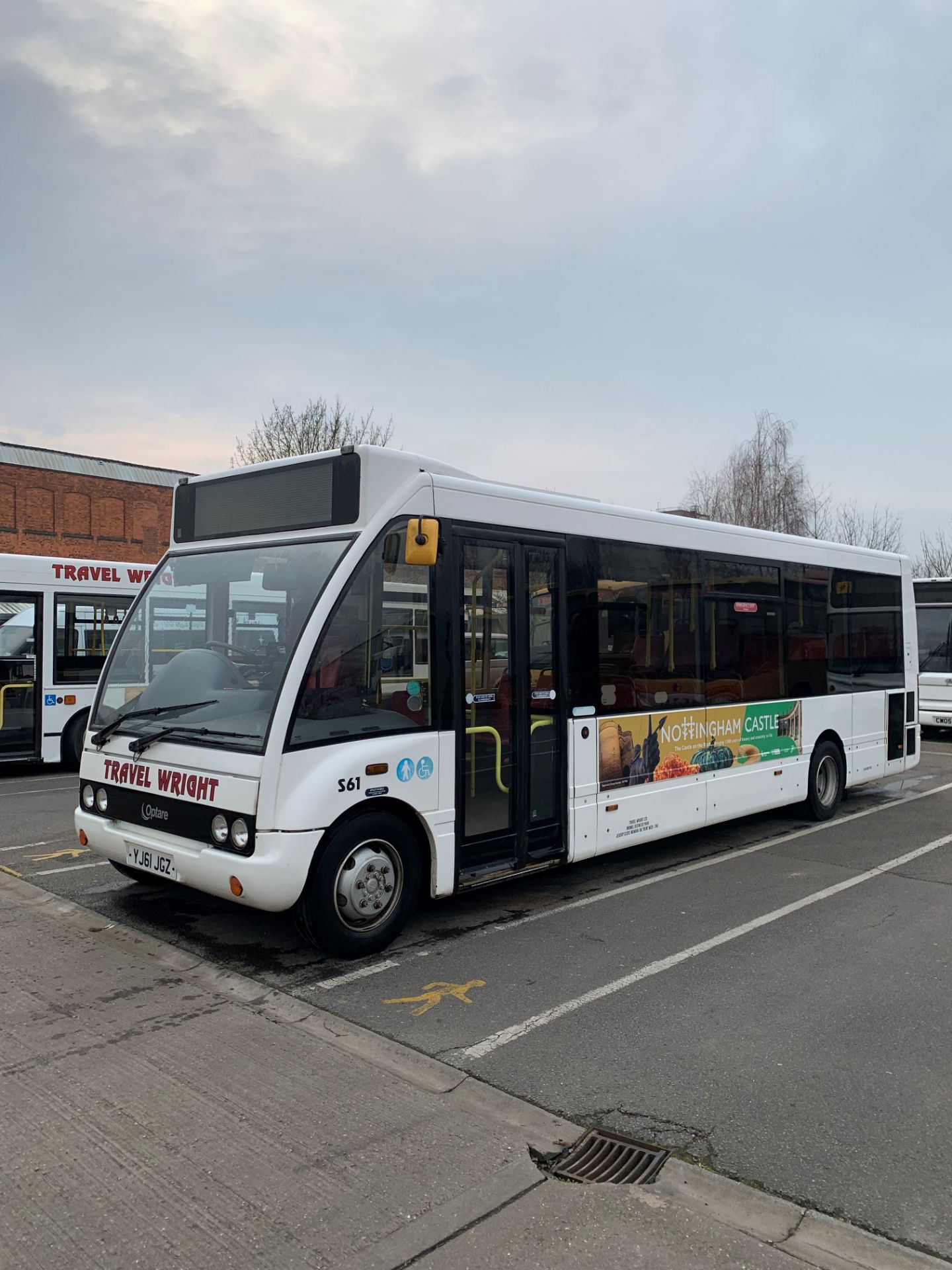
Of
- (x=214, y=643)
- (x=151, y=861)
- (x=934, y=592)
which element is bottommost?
(x=151, y=861)

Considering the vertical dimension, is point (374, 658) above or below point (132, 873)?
above

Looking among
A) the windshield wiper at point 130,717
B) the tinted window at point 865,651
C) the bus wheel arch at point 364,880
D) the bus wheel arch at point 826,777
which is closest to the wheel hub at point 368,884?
the bus wheel arch at point 364,880

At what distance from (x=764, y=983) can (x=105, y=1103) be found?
3.28 meters

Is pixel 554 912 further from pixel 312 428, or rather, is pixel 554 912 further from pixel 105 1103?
pixel 312 428

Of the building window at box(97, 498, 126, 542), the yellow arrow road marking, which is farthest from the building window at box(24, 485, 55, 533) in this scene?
the yellow arrow road marking

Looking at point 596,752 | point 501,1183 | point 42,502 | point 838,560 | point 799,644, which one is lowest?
point 501,1183

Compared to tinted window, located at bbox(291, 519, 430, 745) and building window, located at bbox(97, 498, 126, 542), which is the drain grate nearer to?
tinted window, located at bbox(291, 519, 430, 745)

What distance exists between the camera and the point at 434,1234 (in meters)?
2.90

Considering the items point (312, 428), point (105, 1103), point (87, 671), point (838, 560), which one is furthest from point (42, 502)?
point (105, 1103)

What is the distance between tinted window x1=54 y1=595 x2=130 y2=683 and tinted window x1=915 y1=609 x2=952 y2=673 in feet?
44.8

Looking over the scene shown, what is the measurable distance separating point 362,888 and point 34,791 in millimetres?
7768

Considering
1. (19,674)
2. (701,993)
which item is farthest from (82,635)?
(701,993)

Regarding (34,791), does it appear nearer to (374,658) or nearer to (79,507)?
(374,658)

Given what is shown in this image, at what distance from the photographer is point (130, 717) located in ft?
19.4
